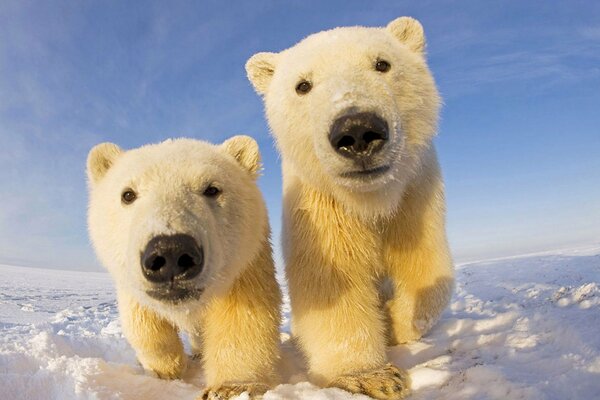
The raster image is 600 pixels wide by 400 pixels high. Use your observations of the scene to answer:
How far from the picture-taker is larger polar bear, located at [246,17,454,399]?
8.89 ft

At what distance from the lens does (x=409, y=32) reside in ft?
12.3

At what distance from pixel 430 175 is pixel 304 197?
1.14m

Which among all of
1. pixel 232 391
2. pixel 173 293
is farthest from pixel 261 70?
pixel 232 391

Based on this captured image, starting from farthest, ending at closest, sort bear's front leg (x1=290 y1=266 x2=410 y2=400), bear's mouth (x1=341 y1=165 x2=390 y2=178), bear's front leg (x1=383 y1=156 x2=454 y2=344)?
1. bear's front leg (x1=383 y1=156 x2=454 y2=344)
2. bear's front leg (x1=290 y1=266 x2=410 y2=400)
3. bear's mouth (x1=341 y1=165 x2=390 y2=178)

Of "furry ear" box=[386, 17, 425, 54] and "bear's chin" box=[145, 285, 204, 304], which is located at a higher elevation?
"furry ear" box=[386, 17, 425, 54]

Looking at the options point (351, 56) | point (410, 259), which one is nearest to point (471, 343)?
point (410, 259)

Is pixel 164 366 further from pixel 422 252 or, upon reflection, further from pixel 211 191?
pixel 422 252

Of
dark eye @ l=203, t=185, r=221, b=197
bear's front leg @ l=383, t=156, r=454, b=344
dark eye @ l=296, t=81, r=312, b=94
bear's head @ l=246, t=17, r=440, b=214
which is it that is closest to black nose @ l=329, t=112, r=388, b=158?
bear's head @ l=246, t=17, r=440, b=214

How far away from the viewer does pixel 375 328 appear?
319cm

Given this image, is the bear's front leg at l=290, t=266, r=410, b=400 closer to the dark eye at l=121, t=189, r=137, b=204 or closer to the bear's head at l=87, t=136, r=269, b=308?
the bear's head at l=87, t=136, r=269, b=308

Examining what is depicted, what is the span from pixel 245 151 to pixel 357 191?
100 centimetres

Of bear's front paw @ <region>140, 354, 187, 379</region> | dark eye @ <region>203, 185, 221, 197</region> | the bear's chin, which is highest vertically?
dark eye @ <region>203, 185, 221, 197</region>

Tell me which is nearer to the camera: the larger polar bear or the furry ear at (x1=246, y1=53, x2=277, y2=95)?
the larger polar bear

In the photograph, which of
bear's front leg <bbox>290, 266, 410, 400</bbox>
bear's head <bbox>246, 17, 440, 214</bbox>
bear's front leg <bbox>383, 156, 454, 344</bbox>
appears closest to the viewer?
bear's head <bbox>246, 17, 440, 214</bbox>
